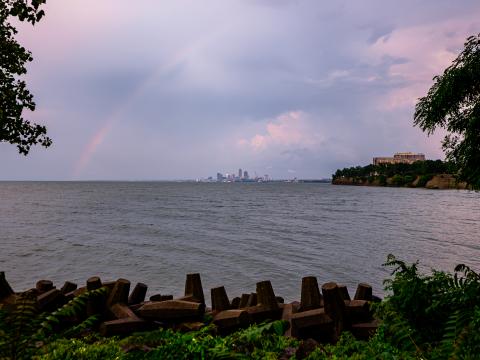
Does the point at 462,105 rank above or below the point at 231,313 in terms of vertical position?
above

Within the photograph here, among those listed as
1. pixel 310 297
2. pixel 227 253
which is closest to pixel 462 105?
pixel 310 297

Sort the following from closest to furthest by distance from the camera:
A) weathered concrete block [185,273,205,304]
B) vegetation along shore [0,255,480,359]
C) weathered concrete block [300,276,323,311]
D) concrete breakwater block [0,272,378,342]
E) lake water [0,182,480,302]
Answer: vegetation along shore [0,255,480,359] → concrete breakwater block [0,272,378,342] → weathered concrete block [300,276,323,311] → weathered concrete block [185,273,205,304] → lake water [0,182,480,302]

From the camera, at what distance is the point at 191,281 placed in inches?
302

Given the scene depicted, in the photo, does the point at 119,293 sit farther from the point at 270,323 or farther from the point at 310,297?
the point at 310,297

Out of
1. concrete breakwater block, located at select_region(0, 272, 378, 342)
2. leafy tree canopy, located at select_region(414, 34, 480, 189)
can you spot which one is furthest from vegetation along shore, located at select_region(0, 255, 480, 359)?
leafy tree canopy, located at select_region(414, 34, 480, 189)

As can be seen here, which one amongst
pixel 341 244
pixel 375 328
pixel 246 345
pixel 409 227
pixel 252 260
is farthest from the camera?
pixel 409 227

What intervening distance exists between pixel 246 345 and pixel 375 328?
2550 mm

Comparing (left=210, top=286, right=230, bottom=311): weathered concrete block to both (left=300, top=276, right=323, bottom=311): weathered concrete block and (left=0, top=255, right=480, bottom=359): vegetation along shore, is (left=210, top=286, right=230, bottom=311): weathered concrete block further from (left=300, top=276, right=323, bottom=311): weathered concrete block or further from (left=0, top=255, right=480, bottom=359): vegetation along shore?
(left=300, top=276, right=323, bottom=311): weathered concrete block

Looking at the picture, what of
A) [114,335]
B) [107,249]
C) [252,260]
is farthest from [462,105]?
[107,249]

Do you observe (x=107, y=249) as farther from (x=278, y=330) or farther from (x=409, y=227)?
(x=409, y=227)

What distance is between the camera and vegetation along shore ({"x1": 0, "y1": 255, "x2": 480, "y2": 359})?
4.96m

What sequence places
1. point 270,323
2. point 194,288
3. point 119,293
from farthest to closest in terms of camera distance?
point 194,288 < point 119,293 < point 270,323

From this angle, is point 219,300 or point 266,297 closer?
point 266,297

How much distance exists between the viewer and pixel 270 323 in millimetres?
5949
